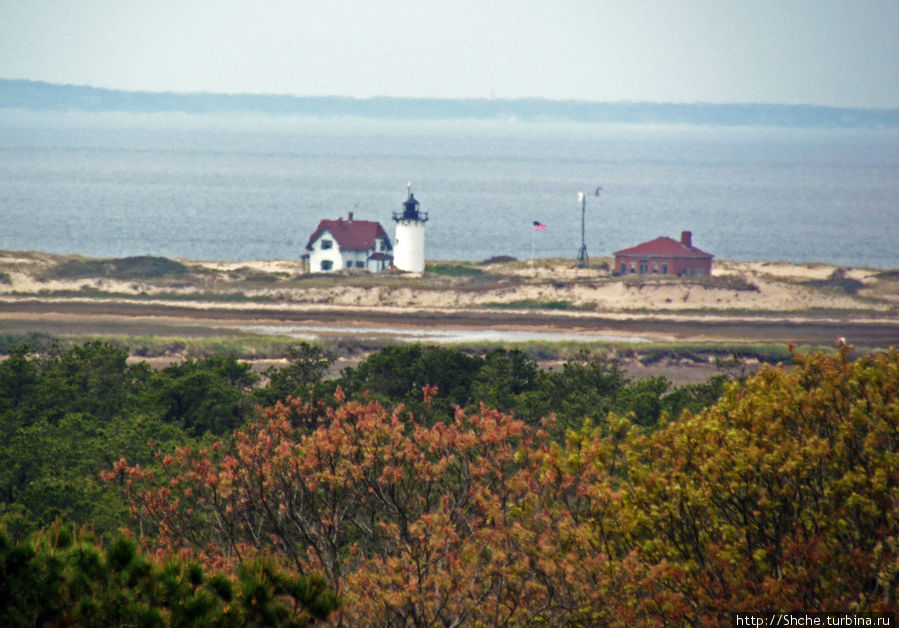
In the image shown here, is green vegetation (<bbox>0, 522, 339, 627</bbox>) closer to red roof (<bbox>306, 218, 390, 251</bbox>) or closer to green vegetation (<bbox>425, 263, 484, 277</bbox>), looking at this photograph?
red roof (<bbox>306, 218, 390, 251</bbox>)

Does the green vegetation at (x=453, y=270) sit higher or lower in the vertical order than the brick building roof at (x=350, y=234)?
lower

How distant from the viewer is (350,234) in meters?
94.6

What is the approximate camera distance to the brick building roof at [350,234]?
93.6 m

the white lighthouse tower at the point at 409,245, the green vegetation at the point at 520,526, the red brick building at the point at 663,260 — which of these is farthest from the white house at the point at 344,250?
the green vegetation at the point at 520,526

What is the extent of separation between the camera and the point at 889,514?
48.7 feet

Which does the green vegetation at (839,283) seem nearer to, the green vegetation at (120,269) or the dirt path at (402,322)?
the dirt path at (402,322)

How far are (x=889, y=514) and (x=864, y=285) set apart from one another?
269ft

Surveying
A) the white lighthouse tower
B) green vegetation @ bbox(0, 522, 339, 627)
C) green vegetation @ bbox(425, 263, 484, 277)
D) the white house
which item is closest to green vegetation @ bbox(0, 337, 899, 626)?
green vegetation @ bbox(0, 522, 339, 627)

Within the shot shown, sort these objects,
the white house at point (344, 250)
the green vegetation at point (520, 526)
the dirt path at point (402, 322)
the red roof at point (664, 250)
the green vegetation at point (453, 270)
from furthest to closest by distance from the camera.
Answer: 1. the green vegetation at point (453, 270)
2. the white house at point (344, 250)
3. the red roof at point (664, 250)
4. the dirt path at point (402, 322)
5. the green vegetation at point (520, 526)

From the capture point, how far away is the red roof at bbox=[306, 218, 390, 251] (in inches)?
3684

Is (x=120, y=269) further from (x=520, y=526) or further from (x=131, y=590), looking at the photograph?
(x=131, y=590)

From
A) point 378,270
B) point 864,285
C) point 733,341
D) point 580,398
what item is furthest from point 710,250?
point 580,398

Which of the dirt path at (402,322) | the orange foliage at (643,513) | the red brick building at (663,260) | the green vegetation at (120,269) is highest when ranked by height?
the orange foliage at (643,513)

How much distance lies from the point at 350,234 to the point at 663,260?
78.8 feet
